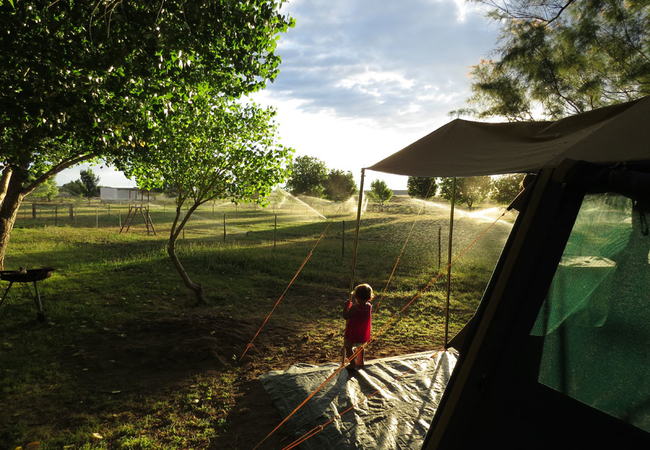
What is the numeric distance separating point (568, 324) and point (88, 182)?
86.8 meters

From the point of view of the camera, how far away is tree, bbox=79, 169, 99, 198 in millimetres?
70375

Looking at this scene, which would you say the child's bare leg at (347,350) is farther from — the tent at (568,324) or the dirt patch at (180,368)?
the tent at (568,324)

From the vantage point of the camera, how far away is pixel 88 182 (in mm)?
72062

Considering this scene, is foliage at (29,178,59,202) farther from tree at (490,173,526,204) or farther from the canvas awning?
the canvas awning

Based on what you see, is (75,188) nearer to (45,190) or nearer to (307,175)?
(45,190)

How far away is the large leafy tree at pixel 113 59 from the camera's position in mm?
4340

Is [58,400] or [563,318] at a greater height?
[563,318]

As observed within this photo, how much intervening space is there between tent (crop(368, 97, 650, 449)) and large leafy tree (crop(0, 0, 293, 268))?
4.93 meters

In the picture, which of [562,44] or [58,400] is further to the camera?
[562,44]

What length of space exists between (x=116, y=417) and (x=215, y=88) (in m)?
5.63

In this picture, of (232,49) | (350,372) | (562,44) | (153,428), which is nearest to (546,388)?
(350,372)

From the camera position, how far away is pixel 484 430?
2010 millimetres

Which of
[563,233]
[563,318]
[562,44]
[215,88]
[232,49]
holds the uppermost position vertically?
[562,44]

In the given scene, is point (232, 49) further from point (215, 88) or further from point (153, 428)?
point (153, 428)
